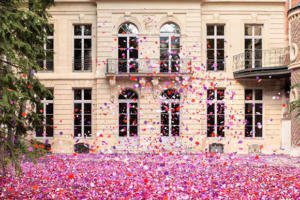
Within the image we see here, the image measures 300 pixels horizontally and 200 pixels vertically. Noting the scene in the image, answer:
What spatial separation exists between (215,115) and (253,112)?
5.96 feet

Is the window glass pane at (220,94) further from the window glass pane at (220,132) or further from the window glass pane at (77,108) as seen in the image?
the window glass pane at (77,108)

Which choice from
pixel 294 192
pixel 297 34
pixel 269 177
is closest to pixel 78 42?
pixel 297 34

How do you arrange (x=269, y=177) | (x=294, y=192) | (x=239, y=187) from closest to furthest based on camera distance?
(x=294, y=192) → (x=239, y=187) → (x=269, y=177)

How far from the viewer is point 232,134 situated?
23281 mm

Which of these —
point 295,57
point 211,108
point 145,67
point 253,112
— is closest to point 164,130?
point 211,108

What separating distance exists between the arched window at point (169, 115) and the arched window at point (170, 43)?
1.17 meters

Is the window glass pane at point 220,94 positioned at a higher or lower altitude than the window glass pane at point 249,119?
higher

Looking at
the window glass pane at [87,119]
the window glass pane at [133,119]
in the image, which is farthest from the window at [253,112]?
the window glass pane at [87,119]

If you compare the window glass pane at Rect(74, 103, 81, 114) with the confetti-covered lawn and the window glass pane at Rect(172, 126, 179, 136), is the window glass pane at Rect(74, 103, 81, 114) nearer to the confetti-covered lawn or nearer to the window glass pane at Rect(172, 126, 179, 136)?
the window glass pane at Rect(172, 126, 179, 136)

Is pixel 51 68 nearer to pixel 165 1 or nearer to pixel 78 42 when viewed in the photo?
pixel 78 42

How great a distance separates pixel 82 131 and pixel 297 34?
1030 cm

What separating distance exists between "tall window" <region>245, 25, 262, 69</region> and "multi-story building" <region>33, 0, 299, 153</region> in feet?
0.15

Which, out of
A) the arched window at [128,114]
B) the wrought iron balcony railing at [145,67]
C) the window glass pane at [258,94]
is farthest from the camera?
the window glass pane at [258,94]

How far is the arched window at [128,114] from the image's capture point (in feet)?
76.0
